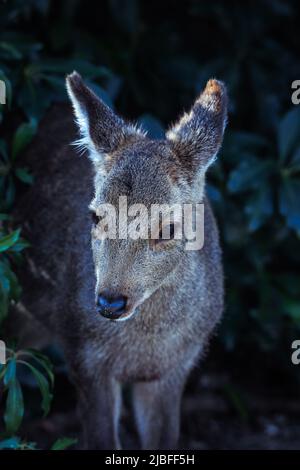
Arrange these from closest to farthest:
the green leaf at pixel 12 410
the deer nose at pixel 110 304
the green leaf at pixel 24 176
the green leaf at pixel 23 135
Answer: the deer nose at pixel 110 304, the green leaf at pixel 12 410, the green leaf at pixel 23 135, the green leaf at pixel 24 176

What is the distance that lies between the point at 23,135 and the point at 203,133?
4.97ft

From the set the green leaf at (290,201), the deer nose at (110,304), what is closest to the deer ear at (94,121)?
the deer nose at (110,304)

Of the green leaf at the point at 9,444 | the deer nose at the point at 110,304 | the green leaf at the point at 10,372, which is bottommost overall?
the green leaf at the point at 9,444

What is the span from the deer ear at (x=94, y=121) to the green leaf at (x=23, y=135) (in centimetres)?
83

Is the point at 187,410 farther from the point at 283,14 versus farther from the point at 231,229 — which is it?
the point at 283,14

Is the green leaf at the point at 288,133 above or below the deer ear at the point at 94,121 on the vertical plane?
above

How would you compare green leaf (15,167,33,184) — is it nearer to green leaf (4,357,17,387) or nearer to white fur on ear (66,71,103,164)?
white fur on ear (66,71,103,164)

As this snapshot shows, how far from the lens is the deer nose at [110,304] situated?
468 cm

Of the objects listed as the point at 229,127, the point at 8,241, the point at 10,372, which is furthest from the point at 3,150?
the point at 229,127

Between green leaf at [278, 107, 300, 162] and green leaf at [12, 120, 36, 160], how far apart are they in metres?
2.13

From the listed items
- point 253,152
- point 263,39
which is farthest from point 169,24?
point 253,152

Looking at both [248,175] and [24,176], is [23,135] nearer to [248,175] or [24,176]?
[24,176]

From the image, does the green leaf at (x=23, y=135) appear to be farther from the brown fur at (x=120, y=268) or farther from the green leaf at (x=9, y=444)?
the green leaf at (x=9, y=444)

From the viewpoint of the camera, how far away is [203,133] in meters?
5.35
